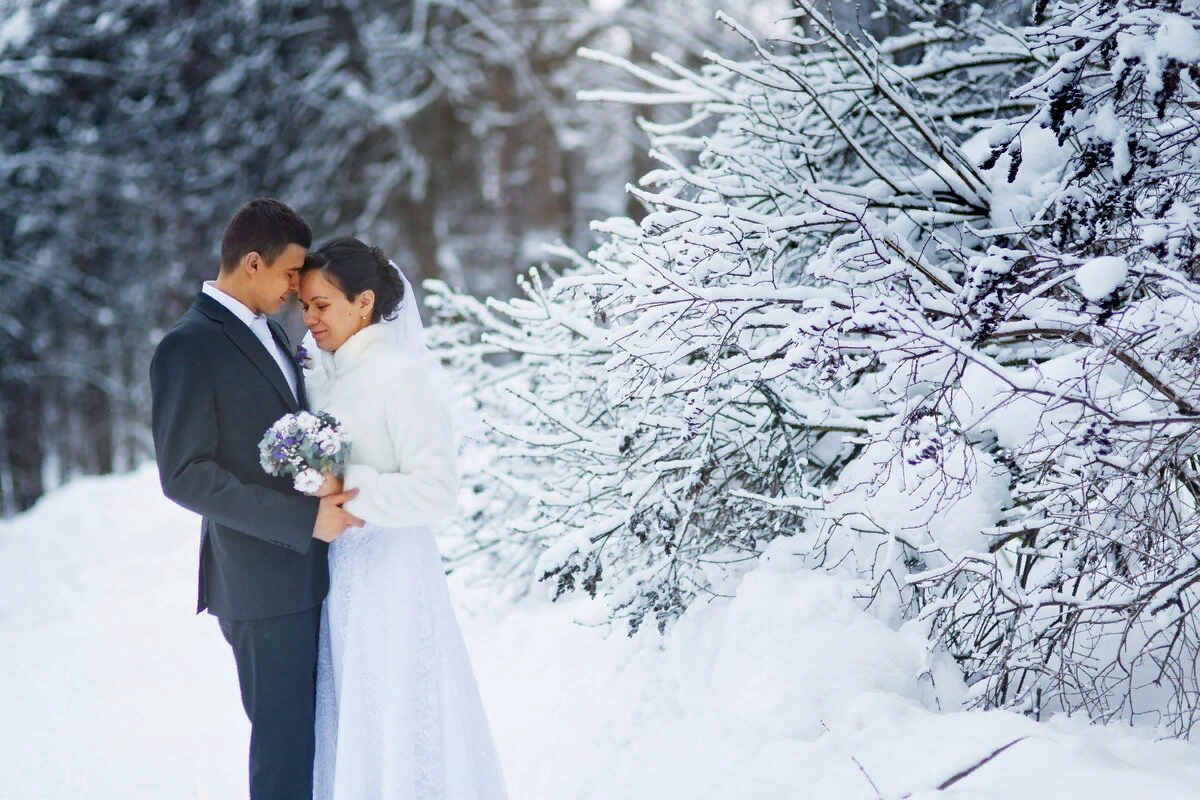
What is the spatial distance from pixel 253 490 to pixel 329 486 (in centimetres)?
20

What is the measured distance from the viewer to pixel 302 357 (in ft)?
10.4

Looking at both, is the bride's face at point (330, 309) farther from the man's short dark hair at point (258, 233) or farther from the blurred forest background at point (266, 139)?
the blurred forest background at point (266, 139)

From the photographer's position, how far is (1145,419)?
2.51 m

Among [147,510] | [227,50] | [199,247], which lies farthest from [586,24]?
[147,510]

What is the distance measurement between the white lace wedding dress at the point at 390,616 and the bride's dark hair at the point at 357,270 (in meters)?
0.10

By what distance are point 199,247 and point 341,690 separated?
14270 millimetres

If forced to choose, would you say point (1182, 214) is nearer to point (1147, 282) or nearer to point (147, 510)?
point (1147, 282)

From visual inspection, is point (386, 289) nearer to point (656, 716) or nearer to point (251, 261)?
point (251, 261)

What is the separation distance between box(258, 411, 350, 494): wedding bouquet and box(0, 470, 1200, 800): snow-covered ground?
155cm

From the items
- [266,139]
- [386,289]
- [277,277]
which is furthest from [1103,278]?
[266,139]

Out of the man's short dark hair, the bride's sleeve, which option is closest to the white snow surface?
the bride's sleeve

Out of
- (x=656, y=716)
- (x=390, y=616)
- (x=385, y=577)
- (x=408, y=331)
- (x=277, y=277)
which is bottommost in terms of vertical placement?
(x=656, y=716)

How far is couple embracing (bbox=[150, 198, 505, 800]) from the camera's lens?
275 centimetres

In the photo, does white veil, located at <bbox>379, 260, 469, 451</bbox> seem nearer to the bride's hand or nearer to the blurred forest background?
the bride's hand
